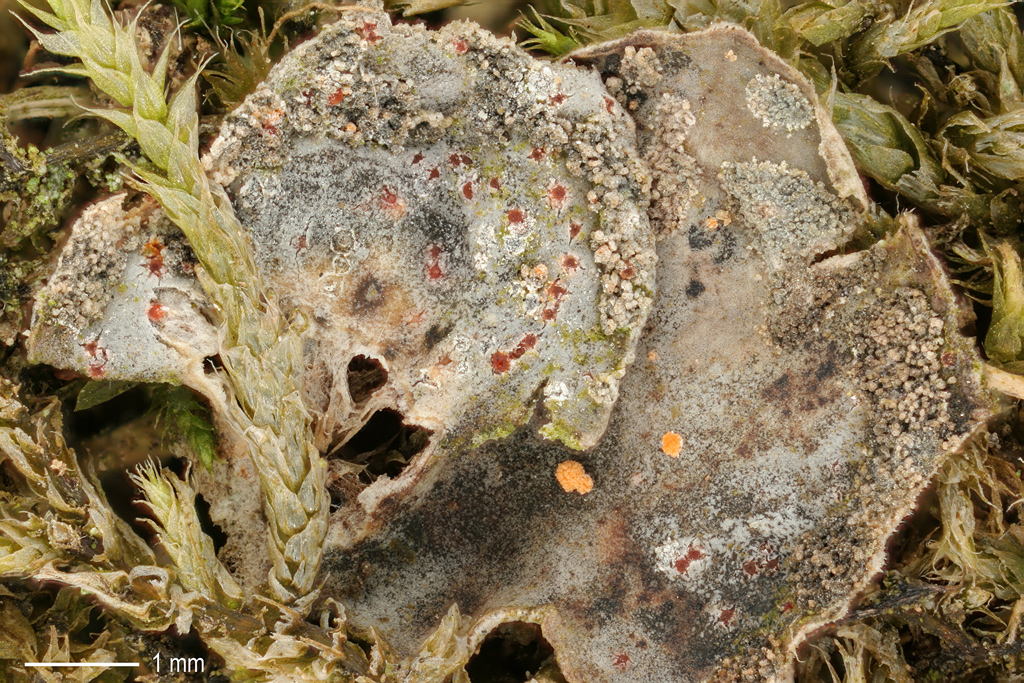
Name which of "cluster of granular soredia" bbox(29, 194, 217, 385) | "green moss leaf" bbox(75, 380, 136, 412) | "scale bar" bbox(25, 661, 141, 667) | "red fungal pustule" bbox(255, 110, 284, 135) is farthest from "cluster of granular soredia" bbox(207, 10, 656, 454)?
"scale bar" bbox(25, 661, 141, 667)

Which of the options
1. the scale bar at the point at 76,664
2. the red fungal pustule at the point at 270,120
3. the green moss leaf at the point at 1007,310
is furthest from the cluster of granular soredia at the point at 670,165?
the scale bar at the point at 76,664

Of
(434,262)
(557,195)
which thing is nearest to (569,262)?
(557,195)

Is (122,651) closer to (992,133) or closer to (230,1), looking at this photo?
(230,1)

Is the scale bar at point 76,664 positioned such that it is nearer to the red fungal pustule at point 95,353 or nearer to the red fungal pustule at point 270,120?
the red fungal pustule at point 95,353

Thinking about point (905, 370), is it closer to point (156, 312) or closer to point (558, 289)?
point (558, 289)

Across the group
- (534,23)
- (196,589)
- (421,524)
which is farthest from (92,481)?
(534,23)

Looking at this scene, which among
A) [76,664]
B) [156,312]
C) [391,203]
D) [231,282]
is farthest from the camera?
[76,664]

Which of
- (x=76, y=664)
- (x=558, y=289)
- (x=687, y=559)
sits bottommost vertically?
(x=687, y=559)
